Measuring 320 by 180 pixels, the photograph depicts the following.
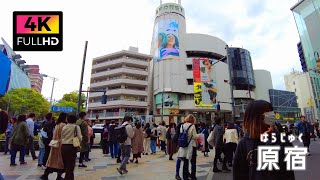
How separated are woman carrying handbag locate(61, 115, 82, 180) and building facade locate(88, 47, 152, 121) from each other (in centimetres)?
4121

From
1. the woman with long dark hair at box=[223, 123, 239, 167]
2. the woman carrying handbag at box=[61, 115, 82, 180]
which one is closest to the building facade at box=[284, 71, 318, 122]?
the woman with long dark hair at box=[223, 123, 239, 167]

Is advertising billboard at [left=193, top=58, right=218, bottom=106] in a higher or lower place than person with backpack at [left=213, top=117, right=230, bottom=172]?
higher

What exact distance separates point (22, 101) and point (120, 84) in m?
19.1

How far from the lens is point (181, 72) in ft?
169

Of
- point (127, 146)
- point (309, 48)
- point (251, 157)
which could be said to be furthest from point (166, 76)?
point (251, 157)

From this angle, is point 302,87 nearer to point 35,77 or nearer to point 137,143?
point 137,143

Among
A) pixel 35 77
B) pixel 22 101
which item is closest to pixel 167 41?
pixel 22 101

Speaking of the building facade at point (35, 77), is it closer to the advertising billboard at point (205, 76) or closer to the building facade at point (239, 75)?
the advertising billboard at point (205, 76)

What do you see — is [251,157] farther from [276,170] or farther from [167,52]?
[167,52]

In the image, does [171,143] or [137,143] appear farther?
[171,143]

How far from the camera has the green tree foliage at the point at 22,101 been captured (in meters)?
45.7

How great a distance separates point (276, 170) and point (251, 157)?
0.20 m

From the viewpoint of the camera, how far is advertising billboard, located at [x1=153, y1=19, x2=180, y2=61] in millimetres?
51241

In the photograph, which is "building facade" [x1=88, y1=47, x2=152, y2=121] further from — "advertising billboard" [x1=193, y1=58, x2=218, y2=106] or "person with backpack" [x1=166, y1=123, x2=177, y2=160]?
"person with backpack" [x1=166, y1=123, x2=177, y2=160]
